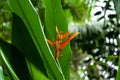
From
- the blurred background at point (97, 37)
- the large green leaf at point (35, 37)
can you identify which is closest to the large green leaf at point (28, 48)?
the large green leaf at point (35, 37)

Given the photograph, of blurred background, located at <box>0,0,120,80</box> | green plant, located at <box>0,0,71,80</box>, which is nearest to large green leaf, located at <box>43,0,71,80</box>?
green plant, located at <box>0,0,71,80</box>

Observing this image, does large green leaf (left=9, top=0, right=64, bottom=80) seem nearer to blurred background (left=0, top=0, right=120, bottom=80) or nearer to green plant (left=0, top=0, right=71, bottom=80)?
green plant (left=0, top=0, right=71, bottom=80)

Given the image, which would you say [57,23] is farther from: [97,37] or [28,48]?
[97,37]

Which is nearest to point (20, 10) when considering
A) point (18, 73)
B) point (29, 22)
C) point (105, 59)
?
point (29, 22)

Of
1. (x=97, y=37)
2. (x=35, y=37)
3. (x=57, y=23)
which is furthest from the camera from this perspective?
(x=97, y=37)

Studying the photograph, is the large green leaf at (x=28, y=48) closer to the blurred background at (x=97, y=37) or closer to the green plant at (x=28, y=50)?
the green plant at (x=28, y=50)

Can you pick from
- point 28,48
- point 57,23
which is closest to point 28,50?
point 28,48
